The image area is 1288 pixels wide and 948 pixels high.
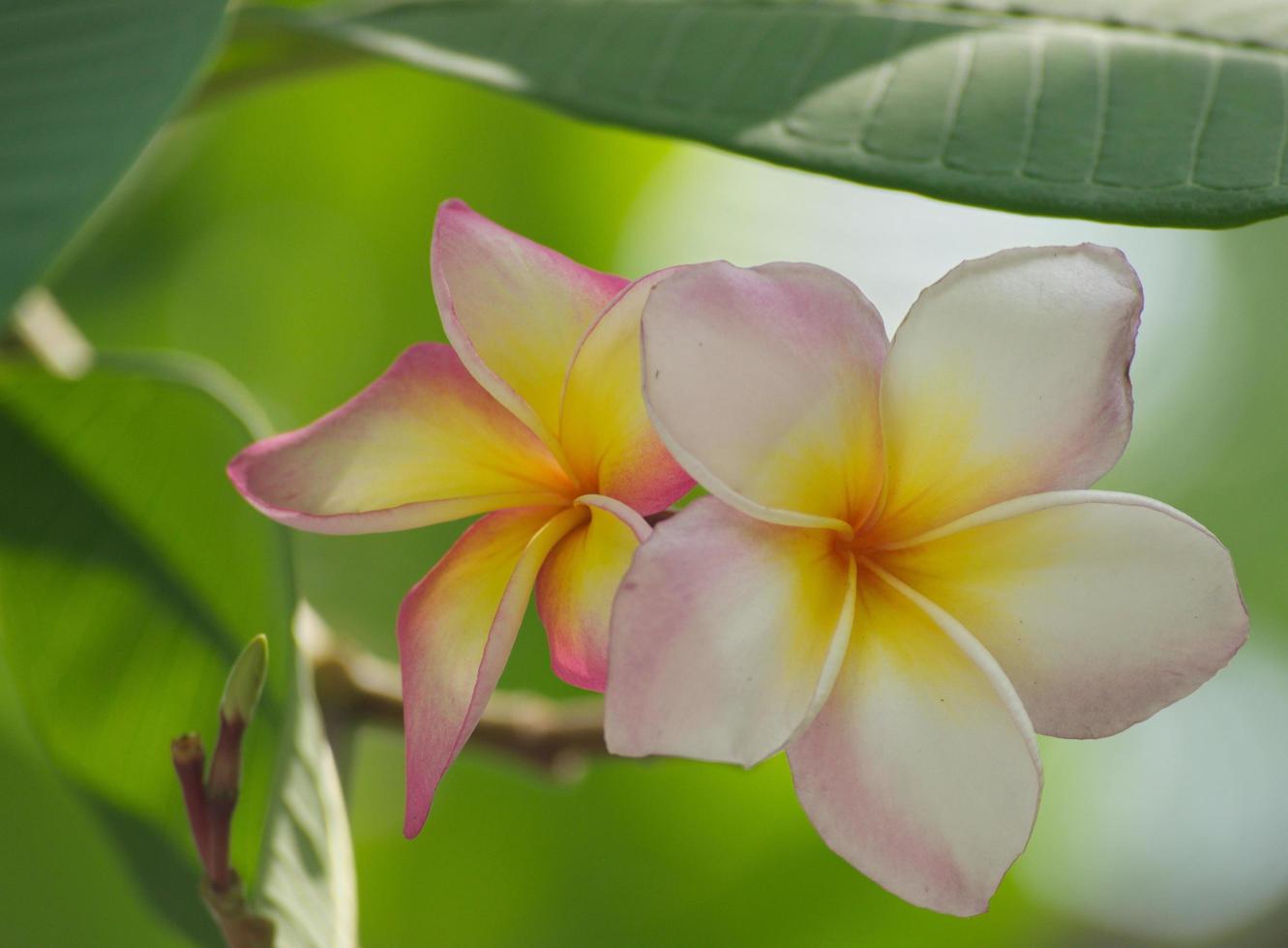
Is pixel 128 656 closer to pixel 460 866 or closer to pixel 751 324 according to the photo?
pixel 751 324

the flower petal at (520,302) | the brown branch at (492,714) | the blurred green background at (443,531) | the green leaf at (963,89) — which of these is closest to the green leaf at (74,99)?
the flower petal at (520,302)

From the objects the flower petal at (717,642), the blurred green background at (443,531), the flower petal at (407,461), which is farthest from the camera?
the blurred green background at (443,531)

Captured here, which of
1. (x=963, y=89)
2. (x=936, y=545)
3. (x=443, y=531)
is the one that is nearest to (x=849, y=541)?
(x=936, y=545)

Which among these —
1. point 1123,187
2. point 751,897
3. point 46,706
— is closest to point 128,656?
point 46,706

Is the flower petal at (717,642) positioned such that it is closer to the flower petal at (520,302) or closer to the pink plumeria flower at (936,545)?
the pink plumeria flower at (936,545)

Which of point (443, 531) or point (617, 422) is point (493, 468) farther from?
point (443, 531)

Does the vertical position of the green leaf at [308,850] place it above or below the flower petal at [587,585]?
below
